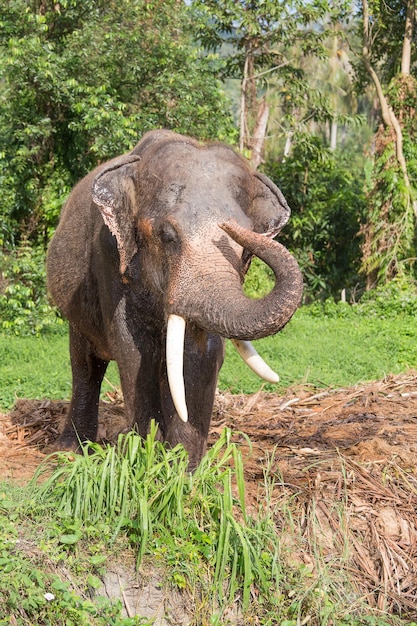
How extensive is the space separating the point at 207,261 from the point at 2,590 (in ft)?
5.84

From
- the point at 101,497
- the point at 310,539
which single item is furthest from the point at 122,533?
the point at 310,539

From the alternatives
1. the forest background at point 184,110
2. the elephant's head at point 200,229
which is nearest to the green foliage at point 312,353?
the forest background at point 184,110

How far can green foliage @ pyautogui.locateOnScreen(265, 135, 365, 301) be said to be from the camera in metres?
16.4

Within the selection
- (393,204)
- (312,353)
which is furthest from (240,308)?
(393,204)

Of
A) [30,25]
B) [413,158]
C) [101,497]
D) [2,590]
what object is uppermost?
Result: [30,25]

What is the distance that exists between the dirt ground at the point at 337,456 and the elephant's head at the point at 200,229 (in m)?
0.80

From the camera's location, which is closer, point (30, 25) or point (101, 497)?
point (101, 497)

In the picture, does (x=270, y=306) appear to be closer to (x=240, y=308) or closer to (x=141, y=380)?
(x=240, y=308)

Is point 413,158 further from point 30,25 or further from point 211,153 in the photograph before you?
point 211,153

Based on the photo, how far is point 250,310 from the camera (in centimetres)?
403

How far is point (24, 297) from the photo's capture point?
1191 centimetres

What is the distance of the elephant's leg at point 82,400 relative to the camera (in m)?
6.41

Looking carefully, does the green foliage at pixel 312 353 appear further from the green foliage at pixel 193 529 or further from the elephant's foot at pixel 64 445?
the green foliage at pixel 193 529

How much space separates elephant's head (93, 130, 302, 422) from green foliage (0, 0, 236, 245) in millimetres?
7193
